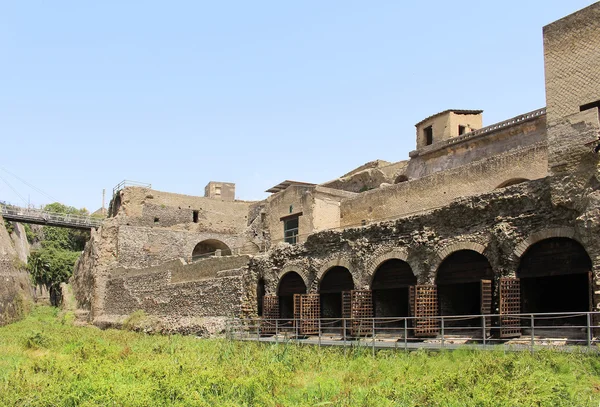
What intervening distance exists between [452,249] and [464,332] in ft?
8.53

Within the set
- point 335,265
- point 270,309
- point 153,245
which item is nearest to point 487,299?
point 335,265

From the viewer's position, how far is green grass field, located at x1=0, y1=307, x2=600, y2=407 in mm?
10578

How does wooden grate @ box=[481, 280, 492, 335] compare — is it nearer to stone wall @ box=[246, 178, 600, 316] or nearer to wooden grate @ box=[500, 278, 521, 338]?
stone wall @ box=[246, 178, 600, 316]

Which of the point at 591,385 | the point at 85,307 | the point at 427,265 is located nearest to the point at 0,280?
the point at 85,307

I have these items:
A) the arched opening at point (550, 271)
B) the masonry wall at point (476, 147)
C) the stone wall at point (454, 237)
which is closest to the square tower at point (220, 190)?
the masonry wall at point (476, 147)

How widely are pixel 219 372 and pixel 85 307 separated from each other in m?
28.0

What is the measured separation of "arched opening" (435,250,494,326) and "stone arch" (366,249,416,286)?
1.15m

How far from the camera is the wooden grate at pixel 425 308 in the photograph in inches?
730

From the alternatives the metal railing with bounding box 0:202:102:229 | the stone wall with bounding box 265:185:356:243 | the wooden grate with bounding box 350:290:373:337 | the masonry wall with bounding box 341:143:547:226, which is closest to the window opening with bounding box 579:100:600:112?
the masonry wall with bounding box 341:143:547:226

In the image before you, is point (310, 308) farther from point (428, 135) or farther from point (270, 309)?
point (428, 135)

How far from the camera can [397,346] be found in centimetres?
1622

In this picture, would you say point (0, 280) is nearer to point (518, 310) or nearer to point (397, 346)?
point (397, 346)

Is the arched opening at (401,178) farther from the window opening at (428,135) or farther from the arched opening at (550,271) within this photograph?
the arched opening at (550,271)

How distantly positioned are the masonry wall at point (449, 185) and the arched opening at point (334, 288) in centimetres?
424
